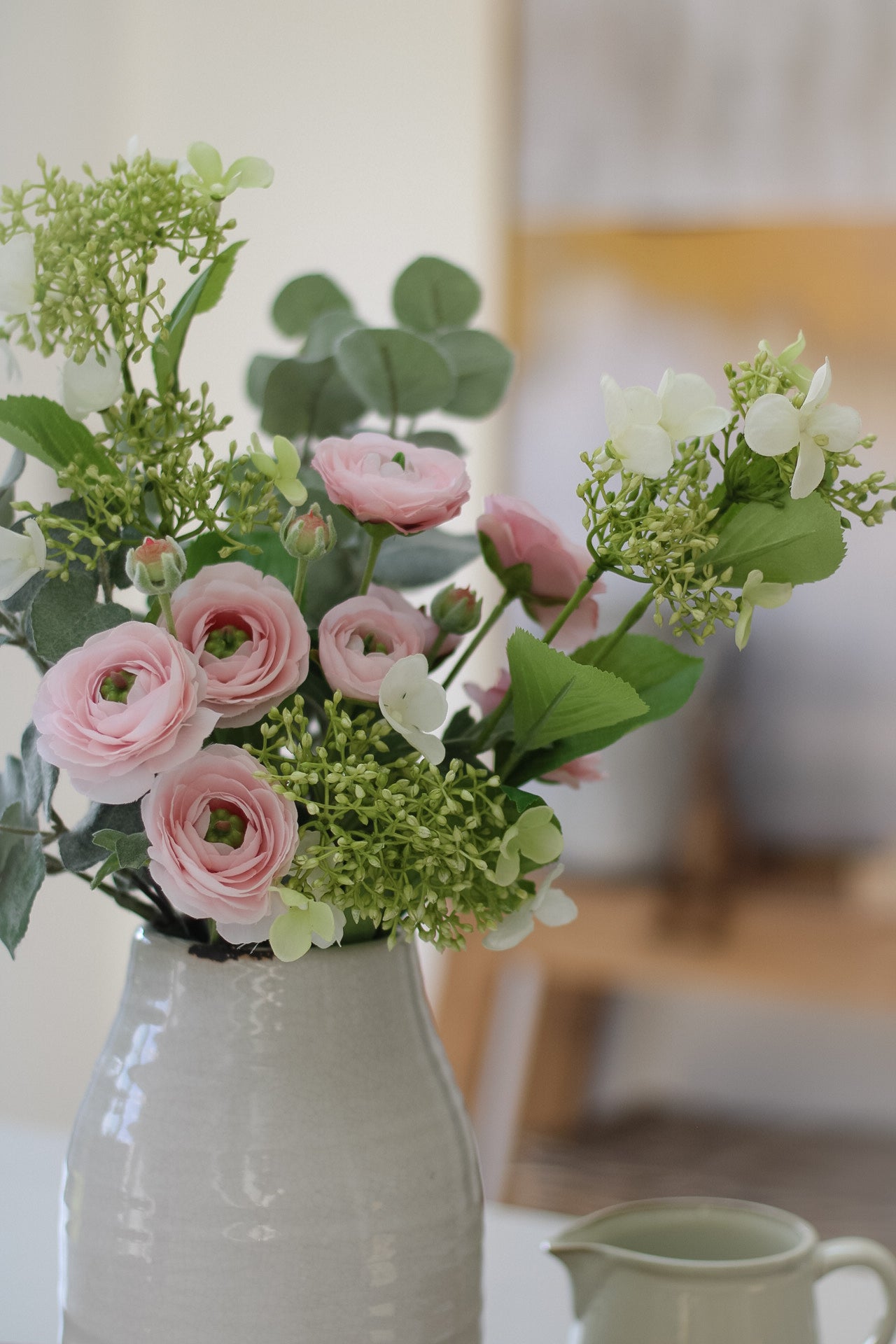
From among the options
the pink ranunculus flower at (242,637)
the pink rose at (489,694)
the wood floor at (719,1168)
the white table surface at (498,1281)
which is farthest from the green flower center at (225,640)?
the wood floor at (719,1168)

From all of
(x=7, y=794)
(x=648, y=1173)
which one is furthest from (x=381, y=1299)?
(x=648, y=1173)

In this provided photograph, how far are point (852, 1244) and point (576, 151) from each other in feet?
5.76

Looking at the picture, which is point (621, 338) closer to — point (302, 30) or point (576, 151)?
point (576, 151)

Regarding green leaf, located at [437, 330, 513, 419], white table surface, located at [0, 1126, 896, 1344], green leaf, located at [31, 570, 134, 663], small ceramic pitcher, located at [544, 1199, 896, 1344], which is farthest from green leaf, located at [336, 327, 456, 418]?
white table surface, located at [0, 1126, 896, 1344]

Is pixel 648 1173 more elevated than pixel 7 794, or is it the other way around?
pixel 7 794

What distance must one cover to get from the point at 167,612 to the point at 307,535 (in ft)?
0.15

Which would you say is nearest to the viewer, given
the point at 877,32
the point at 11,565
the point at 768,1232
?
the point at 11,565

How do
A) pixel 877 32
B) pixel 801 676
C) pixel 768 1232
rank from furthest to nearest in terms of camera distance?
pixel 801 676 → pixel 877 32 → pixel 768 1232

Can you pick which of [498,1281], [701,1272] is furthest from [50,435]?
[498,1281]

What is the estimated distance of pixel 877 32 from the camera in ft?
5.93

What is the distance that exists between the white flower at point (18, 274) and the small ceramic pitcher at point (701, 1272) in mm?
345

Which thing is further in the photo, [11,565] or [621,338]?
[621,338]

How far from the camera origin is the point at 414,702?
0.39 metres

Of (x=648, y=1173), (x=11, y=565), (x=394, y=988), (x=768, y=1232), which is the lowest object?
(x=648, y=1173)
